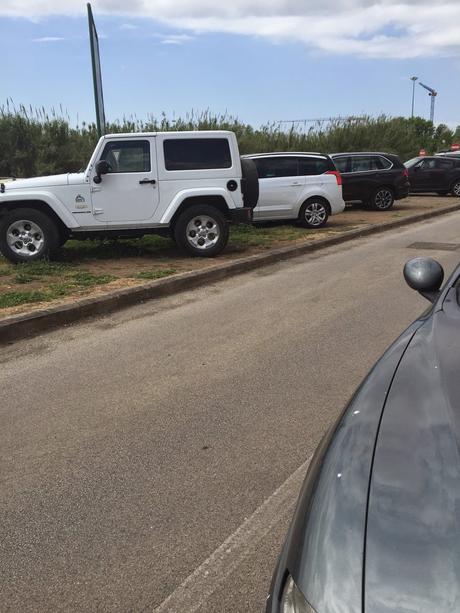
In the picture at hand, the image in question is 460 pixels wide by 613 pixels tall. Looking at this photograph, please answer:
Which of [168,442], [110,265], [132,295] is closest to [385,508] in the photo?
[168,442]

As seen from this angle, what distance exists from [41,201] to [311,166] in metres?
6.60

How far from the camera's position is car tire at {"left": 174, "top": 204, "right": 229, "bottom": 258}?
29.7 ft

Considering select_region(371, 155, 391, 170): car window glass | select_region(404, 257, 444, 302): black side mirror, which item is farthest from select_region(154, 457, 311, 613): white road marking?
select_region(371, 155, 391, 170): car window glass

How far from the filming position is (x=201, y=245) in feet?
30.6

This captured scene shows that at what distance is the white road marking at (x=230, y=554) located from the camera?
2.25 m

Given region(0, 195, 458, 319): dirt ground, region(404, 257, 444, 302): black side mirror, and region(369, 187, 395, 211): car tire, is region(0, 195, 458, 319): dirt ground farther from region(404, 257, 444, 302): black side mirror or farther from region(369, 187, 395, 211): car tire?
region(404, 257, 444, 302): black side mirror

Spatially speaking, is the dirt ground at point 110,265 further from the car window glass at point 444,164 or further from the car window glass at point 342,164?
the car window glass at point 444,164

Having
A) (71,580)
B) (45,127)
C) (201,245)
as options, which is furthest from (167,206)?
(45,127)

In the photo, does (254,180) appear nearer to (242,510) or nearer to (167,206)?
(167,206)

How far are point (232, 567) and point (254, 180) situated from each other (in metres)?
7.70

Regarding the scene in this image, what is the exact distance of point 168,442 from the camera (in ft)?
11.5

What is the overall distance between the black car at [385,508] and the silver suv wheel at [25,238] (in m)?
7.55

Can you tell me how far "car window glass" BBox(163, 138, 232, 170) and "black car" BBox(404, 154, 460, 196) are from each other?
1461cm

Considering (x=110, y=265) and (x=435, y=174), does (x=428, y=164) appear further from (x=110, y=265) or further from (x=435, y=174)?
(x=110, y=265)
